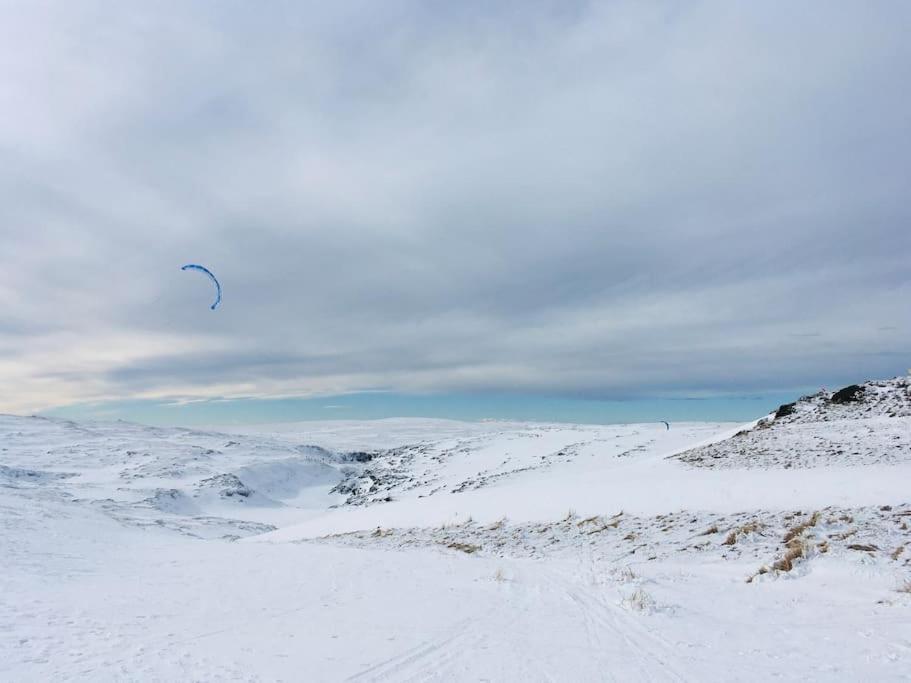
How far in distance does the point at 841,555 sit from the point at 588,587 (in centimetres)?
424

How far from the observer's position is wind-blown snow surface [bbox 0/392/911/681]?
18.9 ft

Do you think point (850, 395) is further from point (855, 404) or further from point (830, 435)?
point (830, 435)

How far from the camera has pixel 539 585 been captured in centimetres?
991

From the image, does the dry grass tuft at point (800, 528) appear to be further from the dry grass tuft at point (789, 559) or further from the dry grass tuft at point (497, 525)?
the dry grass tuft at point (497, 525)

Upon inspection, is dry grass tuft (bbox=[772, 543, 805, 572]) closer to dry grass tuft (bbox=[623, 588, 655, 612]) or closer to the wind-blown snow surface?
the wind-blown snow surface

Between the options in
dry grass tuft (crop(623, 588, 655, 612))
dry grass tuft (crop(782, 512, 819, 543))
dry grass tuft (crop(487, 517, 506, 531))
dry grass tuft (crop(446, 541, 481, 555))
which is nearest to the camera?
dry grass tuft (crop(623, 588, 655, 612))

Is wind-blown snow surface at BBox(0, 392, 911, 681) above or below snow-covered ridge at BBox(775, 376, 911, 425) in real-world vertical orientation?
below

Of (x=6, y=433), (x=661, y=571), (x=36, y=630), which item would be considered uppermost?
(x=6, y=433)

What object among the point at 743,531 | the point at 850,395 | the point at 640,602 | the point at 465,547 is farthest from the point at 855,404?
the point at 640,602

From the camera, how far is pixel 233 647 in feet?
20.5

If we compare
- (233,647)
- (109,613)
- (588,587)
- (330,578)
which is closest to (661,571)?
(588,587)

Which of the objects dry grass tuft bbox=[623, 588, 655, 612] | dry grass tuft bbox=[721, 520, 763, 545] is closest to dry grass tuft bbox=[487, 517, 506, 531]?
dry grass tuft bbox=[721, 520, 763, 545]

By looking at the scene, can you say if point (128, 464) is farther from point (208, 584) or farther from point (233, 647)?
point (233, 647)

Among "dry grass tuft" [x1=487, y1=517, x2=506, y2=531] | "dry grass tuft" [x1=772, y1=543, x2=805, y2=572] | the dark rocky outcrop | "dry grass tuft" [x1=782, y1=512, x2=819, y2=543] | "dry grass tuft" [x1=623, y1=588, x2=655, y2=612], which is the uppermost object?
the dark rocky outcrop
